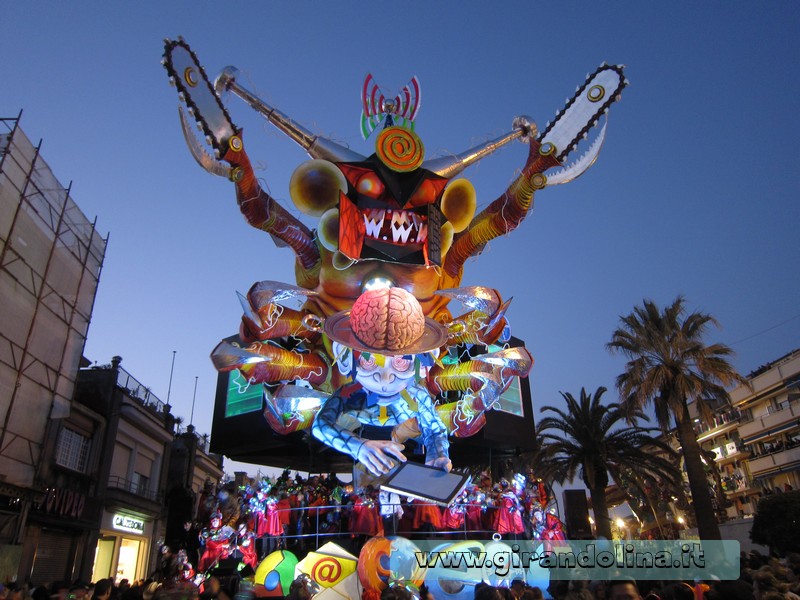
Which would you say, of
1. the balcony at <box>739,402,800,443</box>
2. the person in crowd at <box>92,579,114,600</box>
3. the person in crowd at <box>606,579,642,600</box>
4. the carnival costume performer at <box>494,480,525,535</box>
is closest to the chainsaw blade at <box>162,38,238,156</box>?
the person in crowd at <box>92,579,114,600</box>

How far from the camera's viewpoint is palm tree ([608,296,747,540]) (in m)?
19.6

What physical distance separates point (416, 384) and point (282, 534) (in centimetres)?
348

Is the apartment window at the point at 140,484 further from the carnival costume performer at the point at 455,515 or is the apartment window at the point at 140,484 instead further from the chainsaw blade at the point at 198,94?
the chainsaw blade at the point at 198,94

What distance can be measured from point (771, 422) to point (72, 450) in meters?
43.3

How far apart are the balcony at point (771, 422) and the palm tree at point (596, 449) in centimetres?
2140

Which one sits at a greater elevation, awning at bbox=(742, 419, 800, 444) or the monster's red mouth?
awning at bbox=(742, 419, 800, 444)

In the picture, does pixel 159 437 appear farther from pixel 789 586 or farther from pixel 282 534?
pixel 789 586

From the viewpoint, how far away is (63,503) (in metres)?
19.1

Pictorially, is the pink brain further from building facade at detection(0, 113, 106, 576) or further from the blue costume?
building facade at detection(0, 113, 106, 576)

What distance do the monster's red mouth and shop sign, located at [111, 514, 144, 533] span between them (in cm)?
1890

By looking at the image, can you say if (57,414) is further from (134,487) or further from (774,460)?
(774,460)

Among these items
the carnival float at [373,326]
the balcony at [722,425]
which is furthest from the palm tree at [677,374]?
the balcony at [722,425]

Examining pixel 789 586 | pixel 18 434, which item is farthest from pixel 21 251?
pixel 789 586

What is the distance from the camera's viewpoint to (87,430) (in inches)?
860
